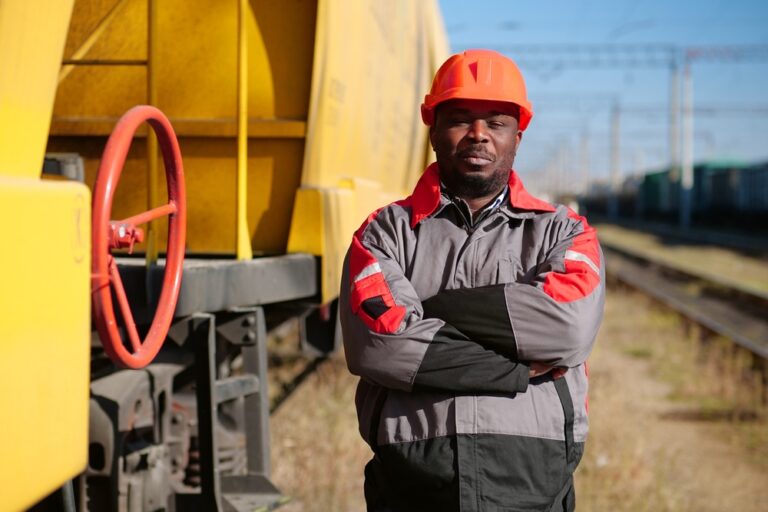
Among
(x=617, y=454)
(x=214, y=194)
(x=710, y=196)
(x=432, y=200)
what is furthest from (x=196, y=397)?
(x=710, y=196)

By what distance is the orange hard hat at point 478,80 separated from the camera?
2.61m

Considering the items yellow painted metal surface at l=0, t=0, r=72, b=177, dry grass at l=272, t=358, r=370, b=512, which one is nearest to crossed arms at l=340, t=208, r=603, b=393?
yellow painted metal surface at l=0, t=0, r=72, b=177

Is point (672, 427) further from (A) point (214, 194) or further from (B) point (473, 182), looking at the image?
(B) point (473, 182)

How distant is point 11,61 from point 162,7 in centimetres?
241

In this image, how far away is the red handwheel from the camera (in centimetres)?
229

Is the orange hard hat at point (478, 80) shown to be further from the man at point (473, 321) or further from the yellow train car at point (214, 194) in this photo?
the yellow train car at point (214, 194)

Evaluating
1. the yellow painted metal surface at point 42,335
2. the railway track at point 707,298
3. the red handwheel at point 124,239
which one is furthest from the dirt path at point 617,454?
the yellow painted metal surface at point 42,335

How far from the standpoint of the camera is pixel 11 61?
6.97 ft

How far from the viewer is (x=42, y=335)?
197 cm

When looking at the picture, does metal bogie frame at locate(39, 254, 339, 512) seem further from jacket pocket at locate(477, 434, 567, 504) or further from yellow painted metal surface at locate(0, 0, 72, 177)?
jacket pocket at locate(477, 434, 567, 504)

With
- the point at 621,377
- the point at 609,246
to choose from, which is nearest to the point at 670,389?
the point at 621,377

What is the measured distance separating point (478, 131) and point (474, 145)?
37mm

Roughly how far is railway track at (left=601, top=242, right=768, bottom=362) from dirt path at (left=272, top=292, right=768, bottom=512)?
2456 millimetres

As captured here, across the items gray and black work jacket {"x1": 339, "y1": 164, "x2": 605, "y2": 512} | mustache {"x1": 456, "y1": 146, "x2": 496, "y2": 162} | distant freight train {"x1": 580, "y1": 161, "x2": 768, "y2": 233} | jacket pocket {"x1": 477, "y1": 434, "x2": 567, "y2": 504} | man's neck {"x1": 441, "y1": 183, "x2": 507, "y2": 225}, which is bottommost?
jacket pocket {"x1": 477, "y1": 434, "x2": 567, "y2": 504}
